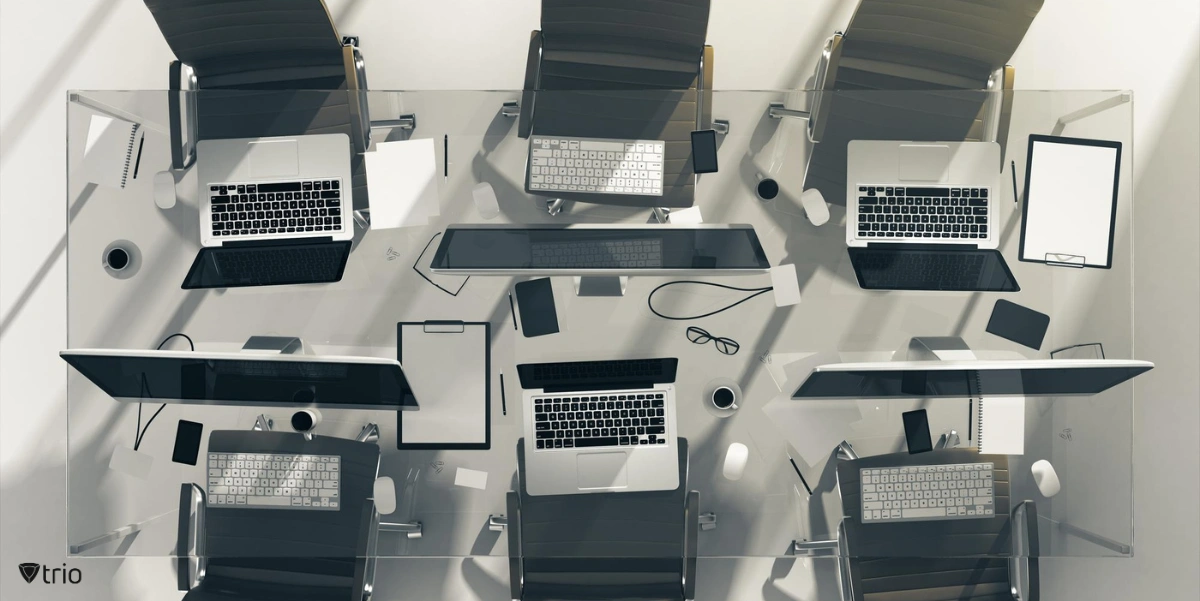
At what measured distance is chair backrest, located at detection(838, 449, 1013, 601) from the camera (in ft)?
7.27

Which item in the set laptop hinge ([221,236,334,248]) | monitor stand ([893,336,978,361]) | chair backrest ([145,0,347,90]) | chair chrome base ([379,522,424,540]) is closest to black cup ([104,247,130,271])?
laptop hinge ([221,236,334,248])

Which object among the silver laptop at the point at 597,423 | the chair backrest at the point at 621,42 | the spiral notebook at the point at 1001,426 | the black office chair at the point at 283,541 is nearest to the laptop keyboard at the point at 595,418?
the silver laptop at the point at 597,423

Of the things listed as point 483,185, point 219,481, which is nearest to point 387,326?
point 483,185

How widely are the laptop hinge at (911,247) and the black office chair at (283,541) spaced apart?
1.62 metres


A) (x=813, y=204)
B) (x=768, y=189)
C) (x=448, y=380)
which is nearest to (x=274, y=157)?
(x=448, y=380)

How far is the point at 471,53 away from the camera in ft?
9.69

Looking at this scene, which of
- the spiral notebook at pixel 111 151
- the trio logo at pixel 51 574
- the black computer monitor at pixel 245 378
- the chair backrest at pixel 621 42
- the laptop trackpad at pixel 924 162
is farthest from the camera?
the trio logo at pixel 51 574

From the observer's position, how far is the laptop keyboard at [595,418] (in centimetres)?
212

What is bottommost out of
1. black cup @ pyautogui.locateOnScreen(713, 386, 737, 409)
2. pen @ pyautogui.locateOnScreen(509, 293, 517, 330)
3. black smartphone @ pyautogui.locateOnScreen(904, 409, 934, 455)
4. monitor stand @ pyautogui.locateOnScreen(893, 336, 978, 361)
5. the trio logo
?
the trio logo

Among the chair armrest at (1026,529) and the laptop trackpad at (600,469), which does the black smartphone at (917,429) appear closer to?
the chair armrest at (1026,529)

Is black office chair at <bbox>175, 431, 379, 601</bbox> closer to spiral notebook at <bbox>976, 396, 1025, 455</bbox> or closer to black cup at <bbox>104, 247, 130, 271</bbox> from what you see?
black cup at <bbox>104, 247, 130, 271</bbox>

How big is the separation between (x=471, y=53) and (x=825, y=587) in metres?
2.54

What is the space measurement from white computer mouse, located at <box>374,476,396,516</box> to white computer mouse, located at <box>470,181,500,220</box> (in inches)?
32.7

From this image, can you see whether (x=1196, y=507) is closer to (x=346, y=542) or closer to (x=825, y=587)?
(x=825, y=587)
